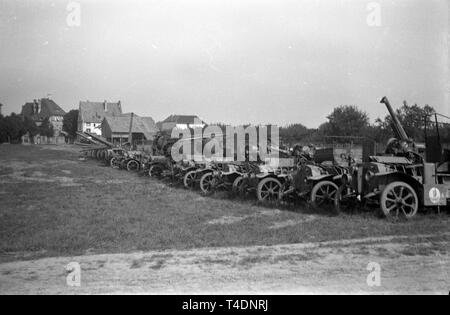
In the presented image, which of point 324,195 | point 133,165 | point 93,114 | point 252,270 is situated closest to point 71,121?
point 93,114

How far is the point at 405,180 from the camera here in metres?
9.46

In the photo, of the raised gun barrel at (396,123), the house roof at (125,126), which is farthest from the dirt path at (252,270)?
the house roof at (125,126)

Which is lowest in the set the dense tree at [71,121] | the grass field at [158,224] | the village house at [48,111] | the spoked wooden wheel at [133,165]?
the grass field at [158,224]

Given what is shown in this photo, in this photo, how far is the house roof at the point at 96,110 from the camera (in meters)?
78.6

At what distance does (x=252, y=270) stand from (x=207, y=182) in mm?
9586

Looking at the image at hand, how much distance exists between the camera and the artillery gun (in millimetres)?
9172

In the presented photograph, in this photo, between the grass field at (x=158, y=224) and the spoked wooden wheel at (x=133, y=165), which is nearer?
the grass field at (x=158, y=224)

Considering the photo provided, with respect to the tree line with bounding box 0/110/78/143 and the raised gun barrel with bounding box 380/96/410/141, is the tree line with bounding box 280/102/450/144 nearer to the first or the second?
the raised gun barrel with bounding box 380/96/410/141

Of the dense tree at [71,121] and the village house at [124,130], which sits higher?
the dense tree at [71,121]

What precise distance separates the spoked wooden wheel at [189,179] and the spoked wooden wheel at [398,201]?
825 centimetres

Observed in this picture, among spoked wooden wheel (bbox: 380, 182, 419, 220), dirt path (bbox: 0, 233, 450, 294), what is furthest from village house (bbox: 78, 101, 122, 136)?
dirt path (bbox: 0, 233, 450, 294)

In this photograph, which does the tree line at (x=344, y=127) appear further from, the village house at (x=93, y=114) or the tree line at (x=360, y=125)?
the village house at (x=93, y=114)
